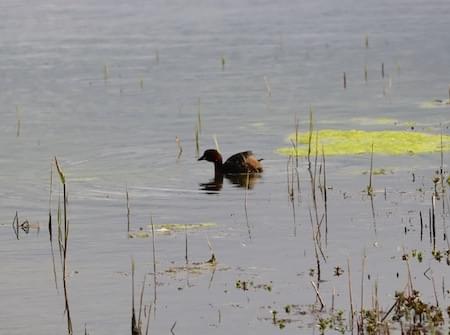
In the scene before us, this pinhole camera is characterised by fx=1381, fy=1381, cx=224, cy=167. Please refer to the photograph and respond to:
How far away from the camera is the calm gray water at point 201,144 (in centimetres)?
1362

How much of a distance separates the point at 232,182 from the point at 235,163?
464 mm

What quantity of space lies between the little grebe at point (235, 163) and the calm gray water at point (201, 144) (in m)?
A: 0.27

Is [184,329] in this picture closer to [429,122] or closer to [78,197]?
[78,197]

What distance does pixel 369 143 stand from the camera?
22922mm

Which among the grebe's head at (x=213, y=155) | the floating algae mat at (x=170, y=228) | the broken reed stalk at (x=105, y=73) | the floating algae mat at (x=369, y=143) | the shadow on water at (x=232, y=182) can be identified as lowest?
the floating algae mat at (x=170, y=228)

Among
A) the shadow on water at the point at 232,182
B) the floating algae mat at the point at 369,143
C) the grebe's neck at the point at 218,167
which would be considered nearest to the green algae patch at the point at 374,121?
the floating algae mat at the point at 369,143

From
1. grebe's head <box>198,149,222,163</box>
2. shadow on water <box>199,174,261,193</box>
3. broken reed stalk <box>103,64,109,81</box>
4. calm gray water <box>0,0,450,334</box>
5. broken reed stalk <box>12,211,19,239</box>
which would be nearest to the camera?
calm gray water <box>0,0,450,334</box>

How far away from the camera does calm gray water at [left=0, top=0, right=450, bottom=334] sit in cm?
1362

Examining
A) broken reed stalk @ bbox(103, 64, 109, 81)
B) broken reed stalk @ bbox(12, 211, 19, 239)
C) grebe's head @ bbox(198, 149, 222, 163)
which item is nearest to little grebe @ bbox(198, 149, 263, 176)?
grebe's head @ bbox(198, 149, 222, 163)

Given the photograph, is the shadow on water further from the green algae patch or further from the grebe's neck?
the green algae patch

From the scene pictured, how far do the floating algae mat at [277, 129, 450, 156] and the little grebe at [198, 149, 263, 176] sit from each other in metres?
1.00

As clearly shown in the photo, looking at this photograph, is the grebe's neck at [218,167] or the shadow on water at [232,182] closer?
the shadow on water at [232,182]

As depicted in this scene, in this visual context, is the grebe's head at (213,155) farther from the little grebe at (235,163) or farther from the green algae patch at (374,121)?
the green algae patch at (374,121)

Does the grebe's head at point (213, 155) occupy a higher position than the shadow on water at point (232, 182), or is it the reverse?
the grebe's head at point (213, 155)
